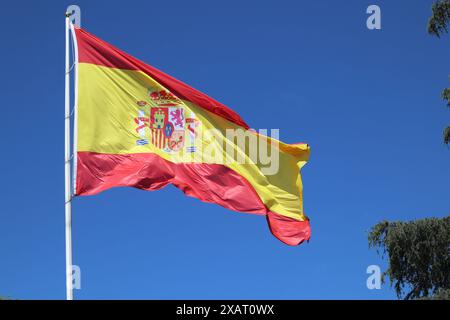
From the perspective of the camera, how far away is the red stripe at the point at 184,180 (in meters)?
18.3

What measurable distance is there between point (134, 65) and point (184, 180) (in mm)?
2844

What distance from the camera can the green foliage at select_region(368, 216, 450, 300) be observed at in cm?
2997

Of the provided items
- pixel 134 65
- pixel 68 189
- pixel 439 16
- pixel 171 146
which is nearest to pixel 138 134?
Answer: pixel 171 146

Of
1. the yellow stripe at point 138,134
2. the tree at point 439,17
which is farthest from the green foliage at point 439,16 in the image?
the yellow stripe at point 138,134

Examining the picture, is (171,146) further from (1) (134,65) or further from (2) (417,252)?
(2) (417,252)

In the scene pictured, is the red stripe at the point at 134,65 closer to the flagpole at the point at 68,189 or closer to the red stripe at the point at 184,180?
the flagpole at the point at 68,189

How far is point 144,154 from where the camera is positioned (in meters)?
19.2

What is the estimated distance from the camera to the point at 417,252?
1179 inches

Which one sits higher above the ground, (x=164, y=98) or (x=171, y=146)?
(x=164, y=98)
